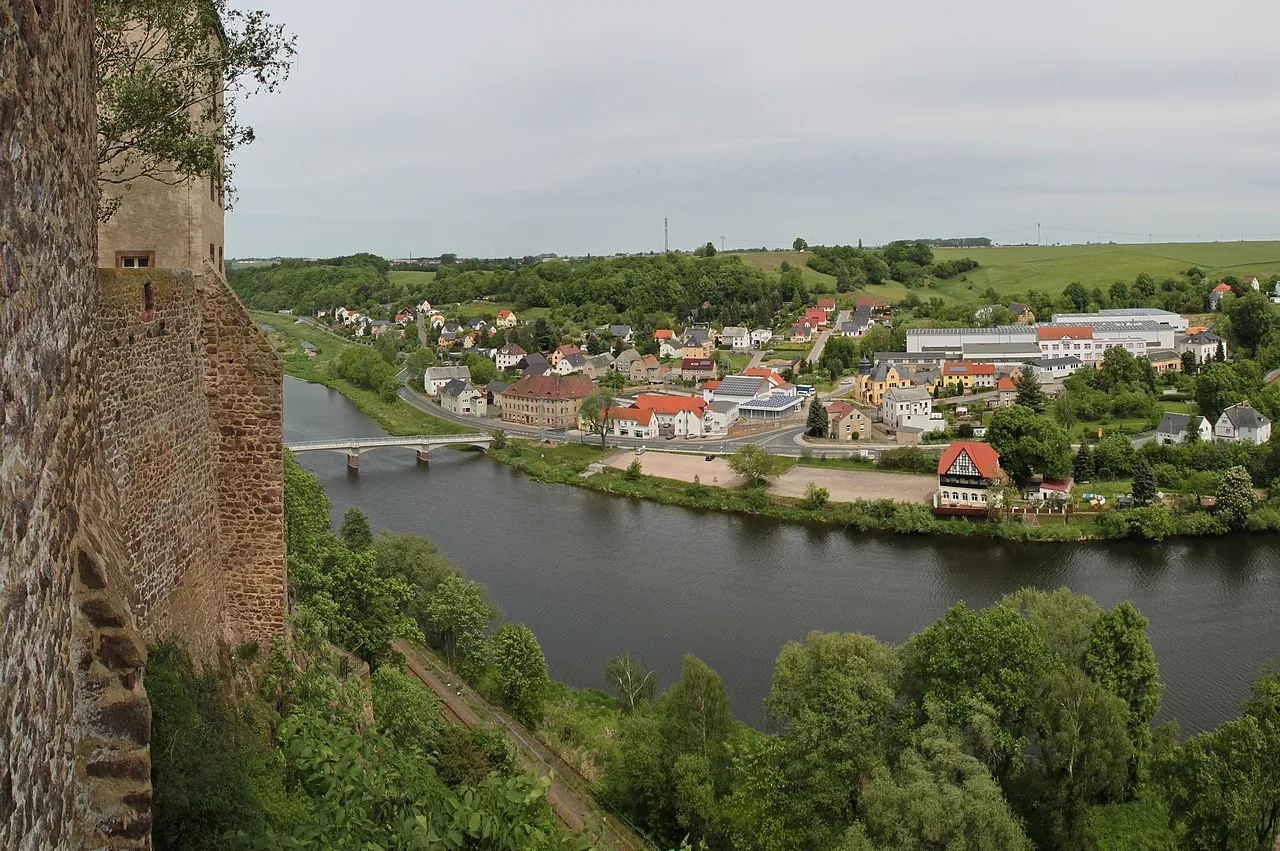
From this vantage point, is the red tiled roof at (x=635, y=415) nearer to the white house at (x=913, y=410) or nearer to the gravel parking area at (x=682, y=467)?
the gravel parking area at (x=682, y=467)

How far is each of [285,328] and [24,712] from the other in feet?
182

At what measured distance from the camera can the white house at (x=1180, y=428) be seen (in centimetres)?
2472

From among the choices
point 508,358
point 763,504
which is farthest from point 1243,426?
point 508,358

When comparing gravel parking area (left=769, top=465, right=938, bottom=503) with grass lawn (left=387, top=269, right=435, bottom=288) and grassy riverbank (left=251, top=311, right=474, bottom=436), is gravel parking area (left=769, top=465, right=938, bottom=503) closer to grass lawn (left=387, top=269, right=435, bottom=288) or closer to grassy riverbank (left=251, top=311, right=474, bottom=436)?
grassy riverbank (left=251, top=311, right=474, bottom=436)

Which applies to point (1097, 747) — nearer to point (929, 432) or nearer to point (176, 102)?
point (176, 102)

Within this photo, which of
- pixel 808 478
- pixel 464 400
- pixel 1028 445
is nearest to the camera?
pixel 1028 445

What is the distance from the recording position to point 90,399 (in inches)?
67.9

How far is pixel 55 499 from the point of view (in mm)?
1497

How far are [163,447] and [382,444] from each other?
21.9m

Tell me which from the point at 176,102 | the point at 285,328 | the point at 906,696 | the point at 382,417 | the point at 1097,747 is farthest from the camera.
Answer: the point at 285,328

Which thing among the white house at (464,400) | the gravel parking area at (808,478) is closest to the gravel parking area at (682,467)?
Answer: the gravel parking area at (808,478)

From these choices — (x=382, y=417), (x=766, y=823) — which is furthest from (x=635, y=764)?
(x=382, y=417)

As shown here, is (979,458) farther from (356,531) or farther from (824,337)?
(824,337)

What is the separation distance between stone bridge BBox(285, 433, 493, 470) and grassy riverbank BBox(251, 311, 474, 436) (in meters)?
1.49
